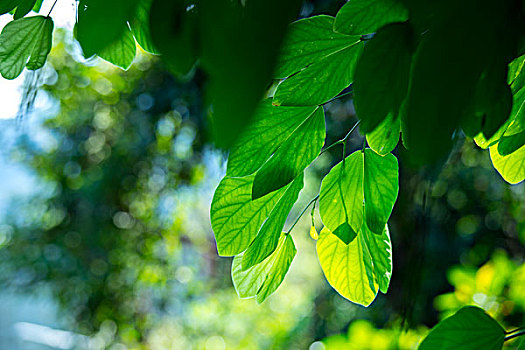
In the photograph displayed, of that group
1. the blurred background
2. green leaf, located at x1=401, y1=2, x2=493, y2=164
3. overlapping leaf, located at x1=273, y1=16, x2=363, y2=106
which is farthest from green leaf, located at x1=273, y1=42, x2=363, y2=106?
the blurred background

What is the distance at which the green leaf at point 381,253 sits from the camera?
0.89 ft

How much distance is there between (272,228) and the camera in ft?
0.83

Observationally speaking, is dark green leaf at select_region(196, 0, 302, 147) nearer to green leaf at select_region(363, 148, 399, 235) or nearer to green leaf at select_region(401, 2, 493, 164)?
green leaf at select_region(401, 2, 493, 164)

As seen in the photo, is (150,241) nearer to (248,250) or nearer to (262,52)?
(248,250)

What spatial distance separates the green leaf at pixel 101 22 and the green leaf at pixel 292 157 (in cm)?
10

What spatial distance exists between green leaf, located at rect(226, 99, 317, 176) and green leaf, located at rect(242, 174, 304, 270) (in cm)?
3

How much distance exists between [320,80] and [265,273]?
0.37ft

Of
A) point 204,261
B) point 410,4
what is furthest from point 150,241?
point 410,4

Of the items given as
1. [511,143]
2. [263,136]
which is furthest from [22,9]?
[511,143]

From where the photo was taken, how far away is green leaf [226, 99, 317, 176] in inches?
9.2

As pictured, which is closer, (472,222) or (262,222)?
(262,222)

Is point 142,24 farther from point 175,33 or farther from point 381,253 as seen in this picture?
point 381,253

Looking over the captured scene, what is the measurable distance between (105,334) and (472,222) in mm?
1524

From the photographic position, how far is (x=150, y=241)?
6.94 feet
